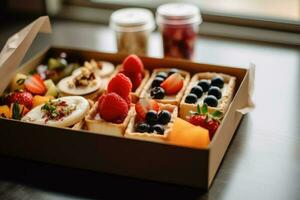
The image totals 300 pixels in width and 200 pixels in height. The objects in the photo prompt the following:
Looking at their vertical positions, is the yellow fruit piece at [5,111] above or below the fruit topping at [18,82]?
below

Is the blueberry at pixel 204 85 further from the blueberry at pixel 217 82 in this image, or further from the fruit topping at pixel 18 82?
the fruit topping at pixel 18 82

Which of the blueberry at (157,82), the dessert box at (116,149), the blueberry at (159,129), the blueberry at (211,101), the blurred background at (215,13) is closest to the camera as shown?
the dessert box at (116,149)

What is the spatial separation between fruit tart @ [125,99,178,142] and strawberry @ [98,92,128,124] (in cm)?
3

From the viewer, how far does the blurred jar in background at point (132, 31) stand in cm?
169

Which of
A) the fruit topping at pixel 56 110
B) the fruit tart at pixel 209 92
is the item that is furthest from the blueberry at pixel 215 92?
the fruit topping at pixel 56 110

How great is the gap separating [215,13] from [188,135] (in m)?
0.83

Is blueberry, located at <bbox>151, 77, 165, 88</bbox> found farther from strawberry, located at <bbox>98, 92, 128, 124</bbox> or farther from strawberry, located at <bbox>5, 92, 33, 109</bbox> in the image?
strawberry, located at <bbox>5, 92, 33, 109</bbox>

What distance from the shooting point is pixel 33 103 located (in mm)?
1425

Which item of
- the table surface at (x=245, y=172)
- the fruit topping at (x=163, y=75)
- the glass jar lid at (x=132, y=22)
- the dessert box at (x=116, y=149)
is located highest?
the glass jar lid at (x=132, y=22)

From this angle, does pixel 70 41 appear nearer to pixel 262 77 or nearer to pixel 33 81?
pixel 33 81

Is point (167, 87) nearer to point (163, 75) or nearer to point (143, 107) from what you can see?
point (163, 75)

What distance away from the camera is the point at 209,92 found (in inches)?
55.0

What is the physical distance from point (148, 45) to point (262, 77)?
347 mm

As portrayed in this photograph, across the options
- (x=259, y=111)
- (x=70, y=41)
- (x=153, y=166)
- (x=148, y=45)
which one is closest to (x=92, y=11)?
(x=70, y=41)
